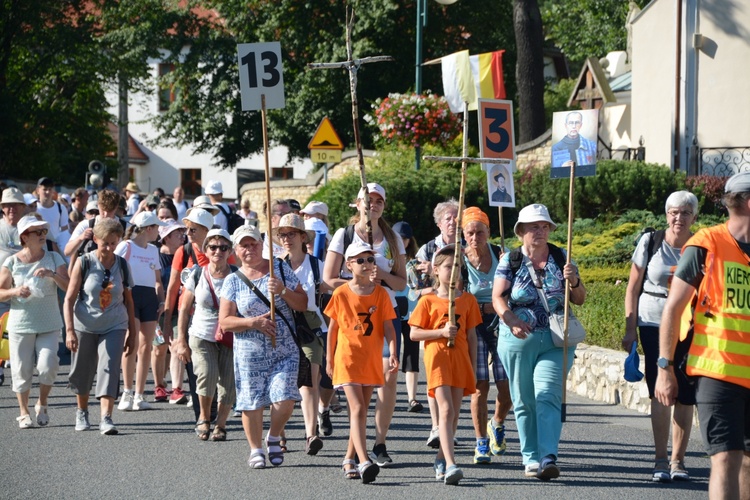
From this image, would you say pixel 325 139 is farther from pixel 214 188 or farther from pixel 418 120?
pixel 214 188

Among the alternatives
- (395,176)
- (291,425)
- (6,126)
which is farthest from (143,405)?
(6,126)

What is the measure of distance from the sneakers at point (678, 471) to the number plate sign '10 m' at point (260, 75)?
379 cm

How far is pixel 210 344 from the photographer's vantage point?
950cm

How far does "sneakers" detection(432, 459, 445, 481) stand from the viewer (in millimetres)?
7984

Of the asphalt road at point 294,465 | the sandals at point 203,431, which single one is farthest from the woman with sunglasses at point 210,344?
the asphalt road at point 294,465

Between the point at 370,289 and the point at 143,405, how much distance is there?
12.4ft

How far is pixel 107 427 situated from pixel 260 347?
80.2 inches

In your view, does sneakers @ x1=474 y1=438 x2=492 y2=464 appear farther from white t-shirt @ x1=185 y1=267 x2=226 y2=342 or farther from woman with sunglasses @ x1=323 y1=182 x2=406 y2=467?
white t-shirt @ x1=185 y1=267 x2=226 y2=342

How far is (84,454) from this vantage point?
8.94 metres

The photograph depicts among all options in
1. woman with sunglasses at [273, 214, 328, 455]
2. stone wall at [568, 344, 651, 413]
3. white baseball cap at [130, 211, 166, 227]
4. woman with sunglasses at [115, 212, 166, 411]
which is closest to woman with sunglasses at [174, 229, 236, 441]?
woman with sunglasses at [273, 214, 328, 455]

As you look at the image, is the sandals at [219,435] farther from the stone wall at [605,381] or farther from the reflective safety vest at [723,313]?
the reflective safety vest at [723,313]

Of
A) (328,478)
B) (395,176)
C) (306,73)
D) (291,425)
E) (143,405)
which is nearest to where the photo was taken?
(328,478)

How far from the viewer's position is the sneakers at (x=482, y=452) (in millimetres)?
8602

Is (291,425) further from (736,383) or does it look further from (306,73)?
(306,73)
